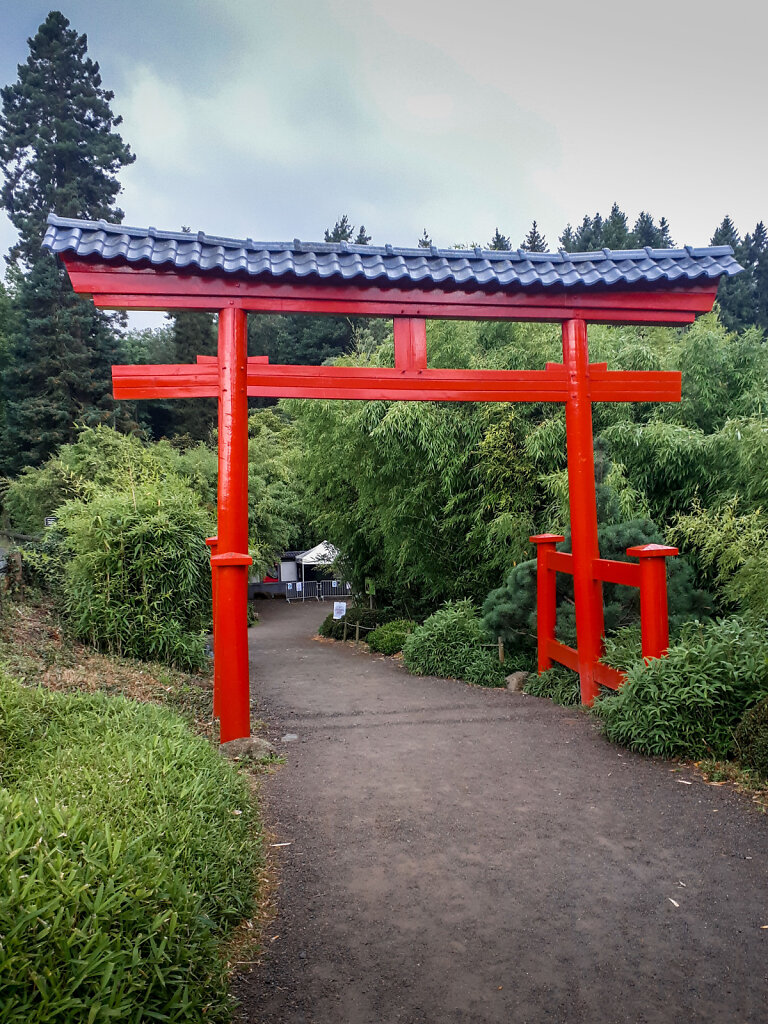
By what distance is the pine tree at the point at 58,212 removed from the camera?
19.3m

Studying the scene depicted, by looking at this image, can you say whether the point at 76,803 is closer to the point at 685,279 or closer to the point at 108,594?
the point at 108,594

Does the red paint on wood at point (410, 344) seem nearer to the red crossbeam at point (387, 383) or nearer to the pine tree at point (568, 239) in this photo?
the red crossbeam at point (387, 383)

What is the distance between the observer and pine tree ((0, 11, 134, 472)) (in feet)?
63.4

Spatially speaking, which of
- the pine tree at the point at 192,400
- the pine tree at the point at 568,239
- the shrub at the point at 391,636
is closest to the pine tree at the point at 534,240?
the pine tree at the point at 568,239

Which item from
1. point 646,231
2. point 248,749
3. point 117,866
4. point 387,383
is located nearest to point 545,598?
point 387,383

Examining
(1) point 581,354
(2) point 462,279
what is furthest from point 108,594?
(1) point 581,354

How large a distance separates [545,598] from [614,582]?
0.97 meters

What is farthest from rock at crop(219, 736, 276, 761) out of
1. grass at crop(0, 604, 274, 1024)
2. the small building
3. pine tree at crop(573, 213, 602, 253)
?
pine tree at crop(573, 213, 602, 253)

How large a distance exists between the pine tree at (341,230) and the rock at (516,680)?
78.1 ft

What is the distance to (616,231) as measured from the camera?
2523 cm

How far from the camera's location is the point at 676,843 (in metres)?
2.99

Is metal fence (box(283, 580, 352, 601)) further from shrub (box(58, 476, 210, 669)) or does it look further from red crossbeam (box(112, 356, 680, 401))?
red crossbeam (box(112, 356, 680, 401))

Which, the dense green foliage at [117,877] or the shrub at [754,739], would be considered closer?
the dense green foliage at [117,877]

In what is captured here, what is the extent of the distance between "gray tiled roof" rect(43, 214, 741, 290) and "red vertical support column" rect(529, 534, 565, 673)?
7.09 ft
